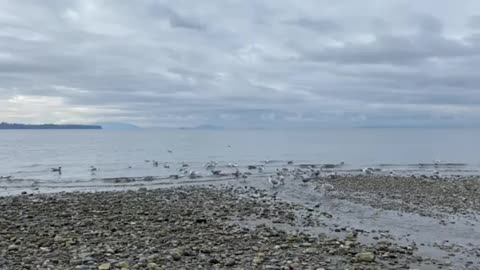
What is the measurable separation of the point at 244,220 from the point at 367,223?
410 cm

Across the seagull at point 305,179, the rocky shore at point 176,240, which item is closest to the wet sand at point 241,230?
the rocky shore at point 176,240

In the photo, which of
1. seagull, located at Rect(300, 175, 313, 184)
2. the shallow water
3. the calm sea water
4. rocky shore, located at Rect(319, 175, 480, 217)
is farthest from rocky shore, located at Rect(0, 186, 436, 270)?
the shallow water

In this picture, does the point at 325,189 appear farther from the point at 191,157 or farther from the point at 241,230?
the point at 191,157

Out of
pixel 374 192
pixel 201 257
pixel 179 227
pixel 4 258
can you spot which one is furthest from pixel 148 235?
pixel 374 192

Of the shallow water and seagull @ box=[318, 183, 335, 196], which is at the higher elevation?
the shallow water

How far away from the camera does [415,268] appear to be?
33.4 ft

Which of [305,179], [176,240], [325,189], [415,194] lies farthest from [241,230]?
[305,179]

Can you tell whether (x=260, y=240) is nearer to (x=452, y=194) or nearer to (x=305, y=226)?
(x=305, y=226)

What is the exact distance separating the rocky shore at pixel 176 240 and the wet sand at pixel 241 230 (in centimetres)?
3

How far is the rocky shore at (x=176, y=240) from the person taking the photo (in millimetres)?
10109

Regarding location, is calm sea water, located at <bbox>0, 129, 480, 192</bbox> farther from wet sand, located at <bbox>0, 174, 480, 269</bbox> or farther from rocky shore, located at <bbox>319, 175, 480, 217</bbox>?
wet sand, located at <bbox>0, 174, 480, 269</bbox>

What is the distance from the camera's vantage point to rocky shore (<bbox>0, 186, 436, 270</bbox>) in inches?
398

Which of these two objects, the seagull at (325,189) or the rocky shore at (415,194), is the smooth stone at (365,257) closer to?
the rocky shore at (415,194)

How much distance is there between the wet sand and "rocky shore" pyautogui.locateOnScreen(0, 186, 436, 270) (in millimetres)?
26
